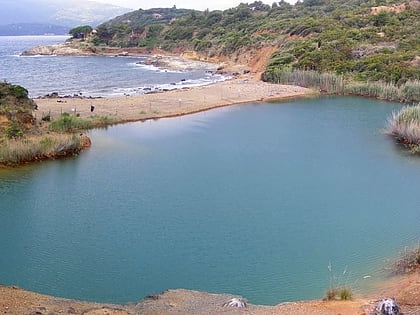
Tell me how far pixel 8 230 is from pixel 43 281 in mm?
3672

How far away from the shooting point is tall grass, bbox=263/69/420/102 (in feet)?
123

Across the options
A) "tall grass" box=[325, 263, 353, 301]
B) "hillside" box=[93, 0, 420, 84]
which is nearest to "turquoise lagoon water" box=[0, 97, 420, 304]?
"tall grass" box=[325, 263, 353, 301]

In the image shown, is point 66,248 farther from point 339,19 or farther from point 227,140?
point 339,19

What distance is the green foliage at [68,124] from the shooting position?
2664cm

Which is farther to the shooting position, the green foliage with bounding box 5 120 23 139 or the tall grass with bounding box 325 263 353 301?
the green foliage with bounding box 5 120 23 139

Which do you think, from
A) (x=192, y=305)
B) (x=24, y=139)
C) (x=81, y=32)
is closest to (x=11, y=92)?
(x=24, y=139)

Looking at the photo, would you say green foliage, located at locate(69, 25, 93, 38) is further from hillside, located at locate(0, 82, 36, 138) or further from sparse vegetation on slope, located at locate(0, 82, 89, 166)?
sparse vegetation on slope, located at locate(0, 82, 89, 166)

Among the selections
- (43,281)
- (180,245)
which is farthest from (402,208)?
(43,281)

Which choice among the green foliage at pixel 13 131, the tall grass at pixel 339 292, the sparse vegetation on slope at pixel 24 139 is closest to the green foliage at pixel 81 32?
the sparse vegetation on slope at pixel 24 139

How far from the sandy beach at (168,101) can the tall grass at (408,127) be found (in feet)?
46.0

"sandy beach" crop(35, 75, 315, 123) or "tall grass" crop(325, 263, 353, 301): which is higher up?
"sandy beach" crop(35, 75, 315, 123)

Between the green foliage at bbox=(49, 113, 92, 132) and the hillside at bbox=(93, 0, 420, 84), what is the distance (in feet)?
77.5

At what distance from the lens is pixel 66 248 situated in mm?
13852

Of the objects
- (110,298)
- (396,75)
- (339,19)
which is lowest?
(110,298)
